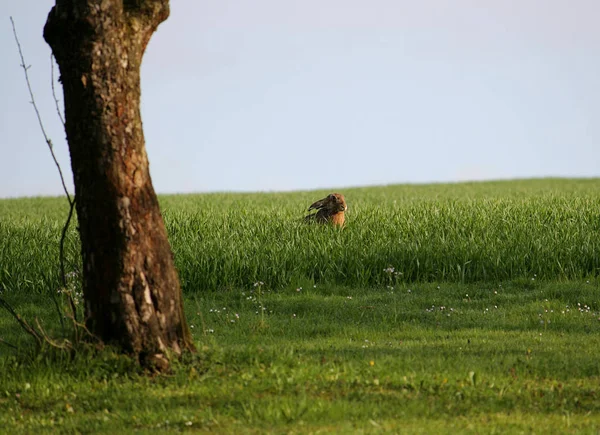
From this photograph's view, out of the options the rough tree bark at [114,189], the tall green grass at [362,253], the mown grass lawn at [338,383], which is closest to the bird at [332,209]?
the tall green grass at [362,253]

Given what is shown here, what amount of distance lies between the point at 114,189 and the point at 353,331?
4.34m

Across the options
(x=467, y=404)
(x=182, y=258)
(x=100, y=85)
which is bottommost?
(x=467, y=404)

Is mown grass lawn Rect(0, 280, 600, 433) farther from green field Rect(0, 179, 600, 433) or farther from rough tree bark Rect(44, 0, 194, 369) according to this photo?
rough tree bark Rect(44, 0, 194, 369)

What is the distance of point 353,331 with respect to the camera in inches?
408

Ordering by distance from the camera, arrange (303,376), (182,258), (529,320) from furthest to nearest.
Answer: (182,258) → (529,320) → (303,376)

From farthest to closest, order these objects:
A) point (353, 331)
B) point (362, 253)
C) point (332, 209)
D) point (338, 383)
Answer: point (332, 209) < point (362, 253) < point (353, 331) < point (338, 383)

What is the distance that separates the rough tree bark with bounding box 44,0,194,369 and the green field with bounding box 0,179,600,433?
46cm

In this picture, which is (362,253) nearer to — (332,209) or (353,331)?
(332,209)

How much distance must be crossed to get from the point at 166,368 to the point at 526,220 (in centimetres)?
1242

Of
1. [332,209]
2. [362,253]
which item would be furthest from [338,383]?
[332,209]

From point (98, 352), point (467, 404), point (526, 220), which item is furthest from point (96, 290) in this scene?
point (526, 220)

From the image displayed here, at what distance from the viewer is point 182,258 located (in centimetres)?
1403

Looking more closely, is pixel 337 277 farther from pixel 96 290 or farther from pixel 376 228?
pixel 96 290

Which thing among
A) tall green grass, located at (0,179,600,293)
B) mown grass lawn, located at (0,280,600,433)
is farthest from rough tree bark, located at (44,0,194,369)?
tall green grass, located at (0,179,600,293)
